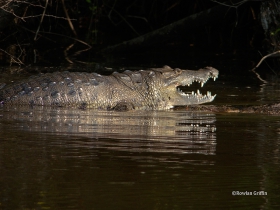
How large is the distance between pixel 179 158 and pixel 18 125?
2.21 metres

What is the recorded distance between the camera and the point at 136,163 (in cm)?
484

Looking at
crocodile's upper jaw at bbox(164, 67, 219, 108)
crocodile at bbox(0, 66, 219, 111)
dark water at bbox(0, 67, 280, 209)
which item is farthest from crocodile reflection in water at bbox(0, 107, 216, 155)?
crocodile's upper jaw at bbox(164, 67, 219, 108)

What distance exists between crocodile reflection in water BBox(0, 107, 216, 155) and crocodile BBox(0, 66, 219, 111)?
561mm

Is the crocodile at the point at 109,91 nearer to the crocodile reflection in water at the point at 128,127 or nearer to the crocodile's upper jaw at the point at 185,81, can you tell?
the crocodile's upper jaw at the point at 185,81

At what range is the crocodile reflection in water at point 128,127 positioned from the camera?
18.5ft

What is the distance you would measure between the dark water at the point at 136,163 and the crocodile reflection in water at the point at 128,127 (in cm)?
1

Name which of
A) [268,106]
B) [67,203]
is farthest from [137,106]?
[67,203]

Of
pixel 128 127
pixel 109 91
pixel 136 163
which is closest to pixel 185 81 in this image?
pixel 109 91

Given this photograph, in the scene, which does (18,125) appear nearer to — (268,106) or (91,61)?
(268,106)

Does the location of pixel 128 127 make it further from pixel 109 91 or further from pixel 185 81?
pixel 185 81

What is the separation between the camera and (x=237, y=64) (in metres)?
15.8

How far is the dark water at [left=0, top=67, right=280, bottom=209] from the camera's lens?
3.97 metres

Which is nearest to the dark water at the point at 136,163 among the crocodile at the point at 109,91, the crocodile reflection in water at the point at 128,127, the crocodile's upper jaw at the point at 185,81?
the crocodile reflection in water at the point at 128,127

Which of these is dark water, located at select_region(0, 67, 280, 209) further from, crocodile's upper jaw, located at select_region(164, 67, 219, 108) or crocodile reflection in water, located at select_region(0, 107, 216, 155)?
crocodile's upper jaw, located at select_region(164, 67, 219, 108)
